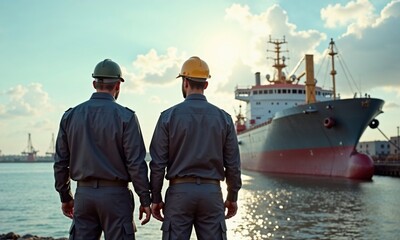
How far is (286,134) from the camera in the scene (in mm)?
31312

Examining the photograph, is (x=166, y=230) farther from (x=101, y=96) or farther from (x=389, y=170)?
(x=389, y=170)

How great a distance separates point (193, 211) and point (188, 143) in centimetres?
54

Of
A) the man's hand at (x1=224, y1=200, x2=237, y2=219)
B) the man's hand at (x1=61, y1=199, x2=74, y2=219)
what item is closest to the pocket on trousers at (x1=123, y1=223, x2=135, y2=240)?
the man's hand at (x1=61, y1=199, x2=74, y2=219)

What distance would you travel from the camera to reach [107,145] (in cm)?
359

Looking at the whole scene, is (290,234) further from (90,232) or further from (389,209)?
(90,232)

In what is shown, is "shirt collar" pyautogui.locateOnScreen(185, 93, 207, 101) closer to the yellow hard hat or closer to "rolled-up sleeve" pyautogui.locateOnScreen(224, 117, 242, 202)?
the yellow hard hat

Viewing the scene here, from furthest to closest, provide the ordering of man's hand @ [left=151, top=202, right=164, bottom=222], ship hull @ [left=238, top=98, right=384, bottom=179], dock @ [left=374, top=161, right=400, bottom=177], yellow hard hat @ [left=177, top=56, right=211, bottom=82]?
dock @ [left=374, top=161, right=400, bottom=177], ship hull @ [left=238, top=98, right=384, bottom=179], yellow hard hat @ [left=177, top=56, right=211, bottom=82], man's hand @ [left=151, top=202, right=164, bottom=222]

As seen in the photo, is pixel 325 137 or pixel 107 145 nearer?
pixel 107 145

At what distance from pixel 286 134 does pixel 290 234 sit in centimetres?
2105

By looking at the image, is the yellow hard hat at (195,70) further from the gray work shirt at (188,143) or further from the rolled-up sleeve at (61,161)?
the rolled-up sleeve at (61,161)

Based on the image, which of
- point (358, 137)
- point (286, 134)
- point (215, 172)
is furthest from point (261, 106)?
point (215, 172)

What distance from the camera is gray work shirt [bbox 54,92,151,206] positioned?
3.55 m

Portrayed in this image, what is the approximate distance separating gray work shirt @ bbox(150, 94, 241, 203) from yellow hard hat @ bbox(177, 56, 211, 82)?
21cm

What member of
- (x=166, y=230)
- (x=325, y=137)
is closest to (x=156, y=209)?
(x=166, y=230)
